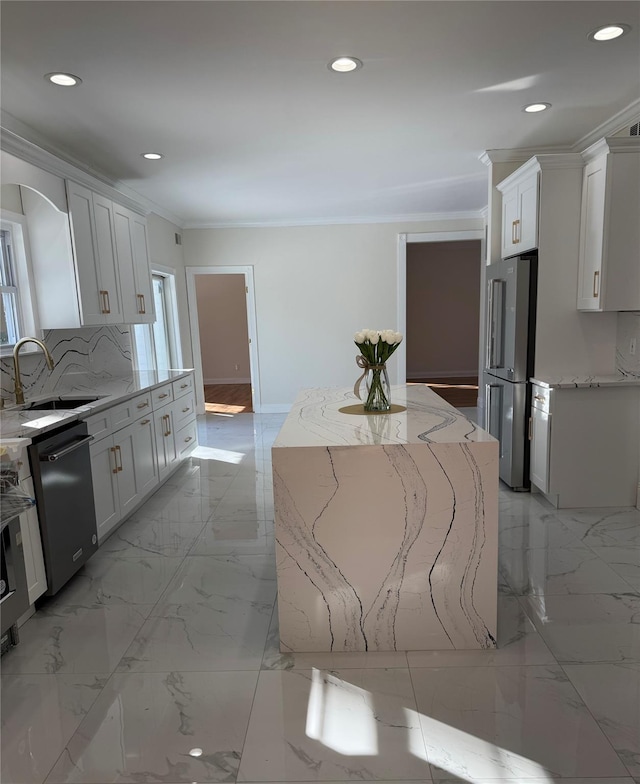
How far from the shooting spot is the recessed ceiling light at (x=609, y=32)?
2.32m

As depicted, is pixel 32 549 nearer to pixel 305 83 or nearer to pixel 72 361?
pixel 72 361

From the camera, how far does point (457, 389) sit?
864 centimetres

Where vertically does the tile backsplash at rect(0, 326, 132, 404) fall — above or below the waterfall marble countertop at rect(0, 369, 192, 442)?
above

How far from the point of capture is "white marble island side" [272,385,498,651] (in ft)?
6.72

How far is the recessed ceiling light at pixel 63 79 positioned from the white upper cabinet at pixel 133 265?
1.46 m

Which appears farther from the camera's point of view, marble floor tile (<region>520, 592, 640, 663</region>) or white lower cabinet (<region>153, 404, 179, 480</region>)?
white lower cabinet (<region>153, 404, 179, 480</region>)

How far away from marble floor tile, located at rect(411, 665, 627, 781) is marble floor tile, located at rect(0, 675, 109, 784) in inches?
48.0

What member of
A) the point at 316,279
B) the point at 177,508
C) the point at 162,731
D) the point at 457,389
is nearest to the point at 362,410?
the point at 162,731

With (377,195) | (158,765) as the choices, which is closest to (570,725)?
(158,765)

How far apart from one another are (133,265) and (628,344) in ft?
12.9

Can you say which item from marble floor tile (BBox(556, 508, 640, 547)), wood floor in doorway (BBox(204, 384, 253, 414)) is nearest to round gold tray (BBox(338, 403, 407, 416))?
marble floor tile (BBox(556, 508, 640, 547))

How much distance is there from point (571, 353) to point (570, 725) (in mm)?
2625

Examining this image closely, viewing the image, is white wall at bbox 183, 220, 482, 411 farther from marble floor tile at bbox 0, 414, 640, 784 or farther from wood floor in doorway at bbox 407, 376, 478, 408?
marble floor tile at bbox 0, 414, 640, 784

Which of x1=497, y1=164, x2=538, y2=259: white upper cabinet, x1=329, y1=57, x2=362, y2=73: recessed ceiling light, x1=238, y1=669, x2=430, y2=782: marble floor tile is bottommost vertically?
x1=238, y1=669, x2=430, y2=782: marble floor tile
